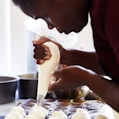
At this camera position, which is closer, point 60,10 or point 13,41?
point 60,10

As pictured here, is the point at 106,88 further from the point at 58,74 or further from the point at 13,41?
the point at 13,41

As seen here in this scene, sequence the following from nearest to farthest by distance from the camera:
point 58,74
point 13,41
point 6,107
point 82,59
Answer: point 58,74
point 82,59
point 6,107
point 13,41

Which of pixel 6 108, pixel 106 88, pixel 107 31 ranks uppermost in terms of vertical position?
pixel 107 31

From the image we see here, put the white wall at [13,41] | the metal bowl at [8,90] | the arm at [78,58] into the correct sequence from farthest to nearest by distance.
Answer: the white wall at [13,41], the metal bowl at [8,90], the arm at [78,58]

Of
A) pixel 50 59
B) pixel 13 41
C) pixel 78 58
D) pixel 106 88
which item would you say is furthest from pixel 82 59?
pixel 13 41

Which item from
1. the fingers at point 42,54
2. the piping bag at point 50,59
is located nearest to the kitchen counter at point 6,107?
the piping bag at point 50,59

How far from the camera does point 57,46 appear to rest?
0.87m

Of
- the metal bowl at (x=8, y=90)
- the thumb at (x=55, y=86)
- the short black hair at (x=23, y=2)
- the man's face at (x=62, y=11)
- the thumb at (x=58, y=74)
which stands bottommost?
the metal bowl at (x=8, y=90)

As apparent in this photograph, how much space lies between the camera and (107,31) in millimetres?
612

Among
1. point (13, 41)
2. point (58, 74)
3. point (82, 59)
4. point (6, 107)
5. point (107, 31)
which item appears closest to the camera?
point (107, 31)

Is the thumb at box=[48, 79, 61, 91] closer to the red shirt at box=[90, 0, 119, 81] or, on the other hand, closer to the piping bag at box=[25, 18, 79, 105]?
the piping bag at box=[25, 18, 79, 105]

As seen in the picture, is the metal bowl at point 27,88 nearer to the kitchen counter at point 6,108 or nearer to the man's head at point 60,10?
the kitchen counter at point 6,108

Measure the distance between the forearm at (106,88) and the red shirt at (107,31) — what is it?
0.03 meters

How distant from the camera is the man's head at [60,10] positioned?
0.65m
